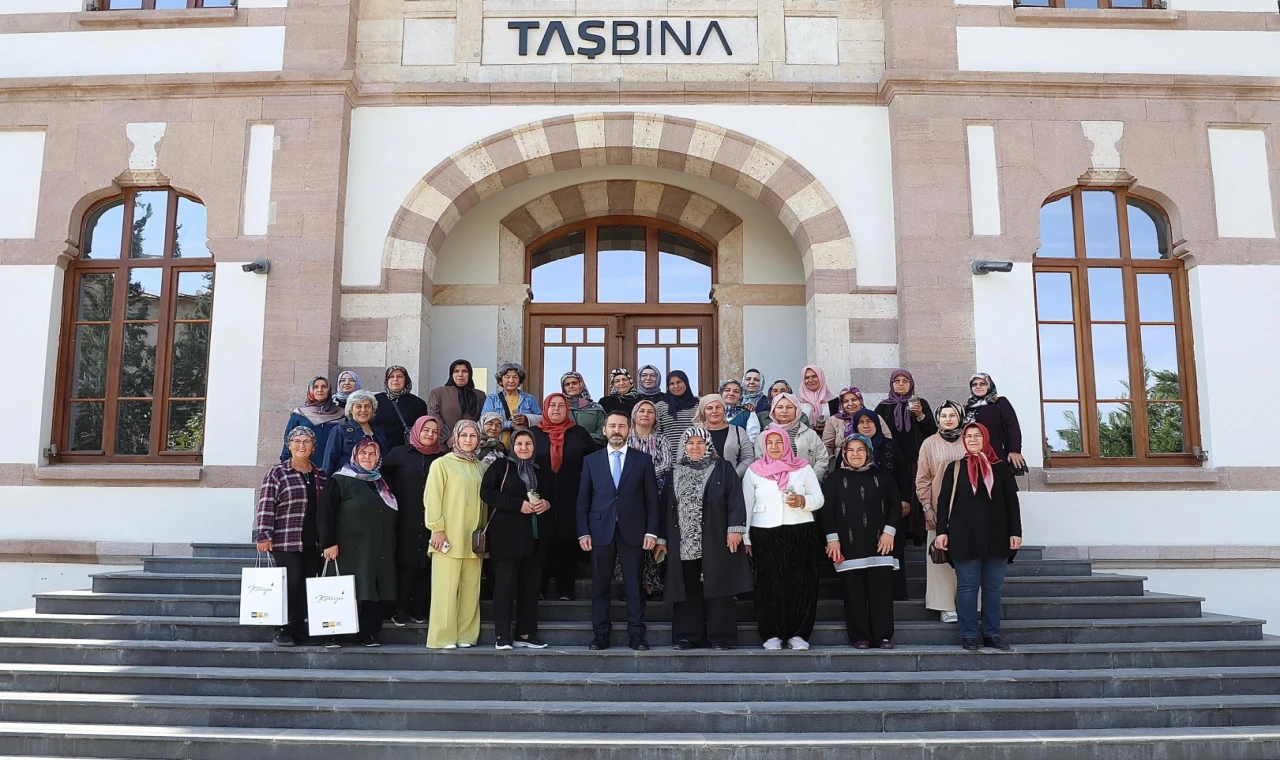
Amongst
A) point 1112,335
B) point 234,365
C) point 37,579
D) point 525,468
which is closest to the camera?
point 525,468

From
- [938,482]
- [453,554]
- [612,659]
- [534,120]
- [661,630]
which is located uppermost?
[534,120]

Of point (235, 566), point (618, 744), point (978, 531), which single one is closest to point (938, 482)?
point (978, 531)

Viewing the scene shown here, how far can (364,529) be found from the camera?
6.59 m

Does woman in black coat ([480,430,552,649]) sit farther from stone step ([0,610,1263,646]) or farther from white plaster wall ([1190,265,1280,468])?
white plaster wall ([1190,265,1280,468])

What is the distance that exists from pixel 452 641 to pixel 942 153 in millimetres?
6532

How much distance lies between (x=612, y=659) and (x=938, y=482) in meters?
2.68

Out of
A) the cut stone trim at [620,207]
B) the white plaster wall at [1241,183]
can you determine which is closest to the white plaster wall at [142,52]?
Answer: the cut stone trim at [620,207]

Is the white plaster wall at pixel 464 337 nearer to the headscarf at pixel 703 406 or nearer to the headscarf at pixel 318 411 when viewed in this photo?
the headscarf at pixel 318 411

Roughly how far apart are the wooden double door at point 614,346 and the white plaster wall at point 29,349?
472cm

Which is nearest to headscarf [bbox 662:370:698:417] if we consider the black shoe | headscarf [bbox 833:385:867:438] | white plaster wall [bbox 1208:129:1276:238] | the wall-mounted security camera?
headscarf [bbox 833:385:867:438]

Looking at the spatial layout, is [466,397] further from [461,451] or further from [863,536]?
[863,536]

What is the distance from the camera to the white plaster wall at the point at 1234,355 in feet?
30.3

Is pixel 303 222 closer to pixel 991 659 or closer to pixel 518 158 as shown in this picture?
pixel 518 158

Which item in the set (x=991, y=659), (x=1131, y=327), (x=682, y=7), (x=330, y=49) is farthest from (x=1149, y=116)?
(x=330, y=49)
